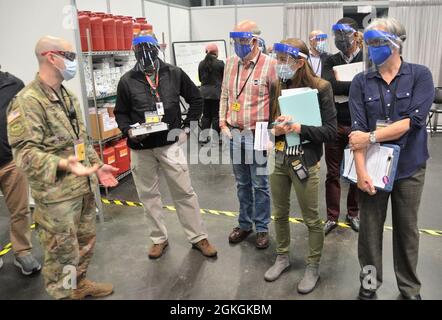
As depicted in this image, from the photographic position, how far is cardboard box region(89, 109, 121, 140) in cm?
420

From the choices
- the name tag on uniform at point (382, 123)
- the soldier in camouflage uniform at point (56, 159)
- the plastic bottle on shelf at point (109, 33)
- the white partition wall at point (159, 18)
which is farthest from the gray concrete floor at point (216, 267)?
the white partition wall at point (159, 18)

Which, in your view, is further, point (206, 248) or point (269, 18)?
point (269, 18)

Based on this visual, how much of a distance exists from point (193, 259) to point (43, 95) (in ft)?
5.30

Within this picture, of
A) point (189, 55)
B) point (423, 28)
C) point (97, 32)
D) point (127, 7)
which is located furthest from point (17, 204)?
point (423, 28)

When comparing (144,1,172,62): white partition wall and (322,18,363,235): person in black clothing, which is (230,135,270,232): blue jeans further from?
(144,1,172,62): white partition wall

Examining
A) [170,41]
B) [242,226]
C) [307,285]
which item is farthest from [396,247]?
[170,41]

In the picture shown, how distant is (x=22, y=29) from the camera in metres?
3.41

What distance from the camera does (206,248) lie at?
2975mm

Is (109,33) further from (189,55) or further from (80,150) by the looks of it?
(189,55)

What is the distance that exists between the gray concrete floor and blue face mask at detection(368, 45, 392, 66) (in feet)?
4.78

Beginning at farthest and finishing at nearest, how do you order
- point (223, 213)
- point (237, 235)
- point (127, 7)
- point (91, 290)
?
point (127, 7), point (223, 213), point (237, 235), point (91, 290)

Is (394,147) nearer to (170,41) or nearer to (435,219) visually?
(435,219)

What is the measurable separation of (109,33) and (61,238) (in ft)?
9.25

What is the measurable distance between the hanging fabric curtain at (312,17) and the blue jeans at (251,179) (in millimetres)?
5097
